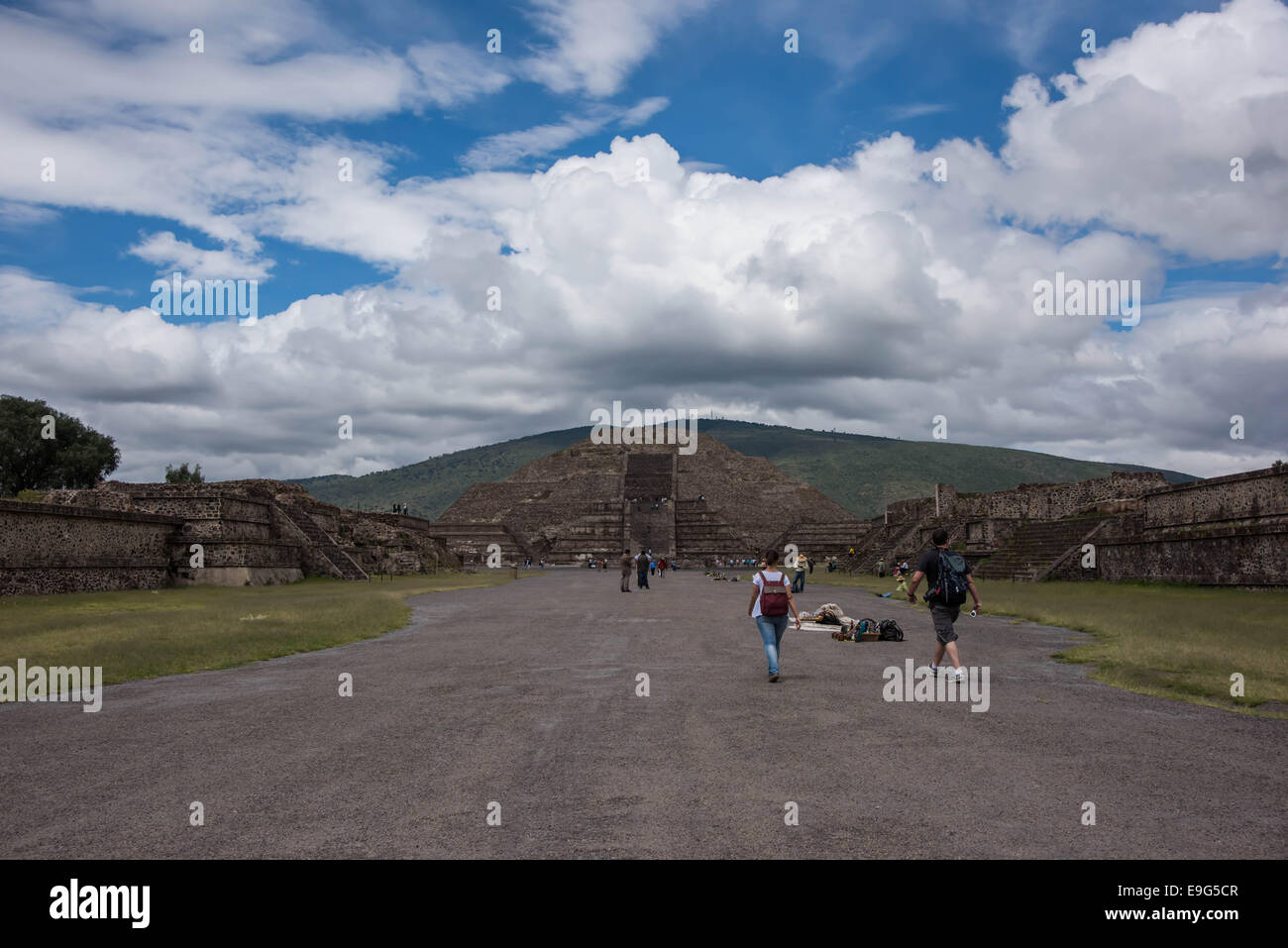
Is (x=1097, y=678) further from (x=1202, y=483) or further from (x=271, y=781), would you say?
(x=1202, y=483)

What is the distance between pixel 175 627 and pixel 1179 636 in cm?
1720

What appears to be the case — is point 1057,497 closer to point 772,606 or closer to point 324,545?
point 324,545

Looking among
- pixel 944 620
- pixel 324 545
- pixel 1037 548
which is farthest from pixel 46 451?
pixel 944 620

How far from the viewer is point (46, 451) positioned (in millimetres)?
60344

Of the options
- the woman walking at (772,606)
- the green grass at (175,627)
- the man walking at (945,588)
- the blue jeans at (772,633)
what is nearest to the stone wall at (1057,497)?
the green grass at (175,627)

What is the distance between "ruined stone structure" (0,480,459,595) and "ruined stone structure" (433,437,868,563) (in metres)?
25.4

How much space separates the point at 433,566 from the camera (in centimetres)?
5247

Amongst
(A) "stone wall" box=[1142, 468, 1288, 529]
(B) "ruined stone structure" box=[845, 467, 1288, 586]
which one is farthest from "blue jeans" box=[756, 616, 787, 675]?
(A) "stone wall" box=[1142, 468, 1288, 529]

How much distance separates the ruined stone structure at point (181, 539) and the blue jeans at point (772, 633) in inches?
848

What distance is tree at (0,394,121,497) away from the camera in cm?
5875

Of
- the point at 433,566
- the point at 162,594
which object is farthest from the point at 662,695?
the point at 433,566

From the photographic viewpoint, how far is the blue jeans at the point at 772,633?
11.1m

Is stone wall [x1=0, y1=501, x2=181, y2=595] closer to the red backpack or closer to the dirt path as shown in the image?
the dirt path
